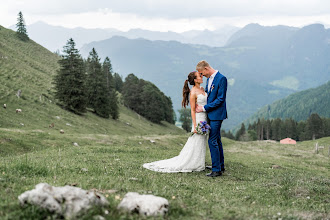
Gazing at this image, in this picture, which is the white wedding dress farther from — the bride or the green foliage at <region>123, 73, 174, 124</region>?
the green foliage at <region>123, 73, 174, 124</region>

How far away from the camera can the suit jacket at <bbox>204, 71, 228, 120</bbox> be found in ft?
40.7

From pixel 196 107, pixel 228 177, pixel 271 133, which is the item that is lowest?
pixel 271 133

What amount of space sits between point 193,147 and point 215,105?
2.23 meters

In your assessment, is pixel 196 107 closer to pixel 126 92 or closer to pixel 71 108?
pixel 71 108

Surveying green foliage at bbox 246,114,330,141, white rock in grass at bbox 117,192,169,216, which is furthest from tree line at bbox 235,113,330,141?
white rock in grass at bbox 117,192,169,216

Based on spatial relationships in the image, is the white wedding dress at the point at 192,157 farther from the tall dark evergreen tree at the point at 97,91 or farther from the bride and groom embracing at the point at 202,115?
the tall dark evergreen tree at the point at 97,91

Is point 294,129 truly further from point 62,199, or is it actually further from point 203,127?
point 62,199

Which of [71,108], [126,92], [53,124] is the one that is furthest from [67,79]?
[126,92]

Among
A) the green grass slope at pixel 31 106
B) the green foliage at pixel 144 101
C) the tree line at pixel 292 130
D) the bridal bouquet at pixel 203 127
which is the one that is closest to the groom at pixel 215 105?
the bridal bouquet at pixel 203 127

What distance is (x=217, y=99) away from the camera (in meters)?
12.4

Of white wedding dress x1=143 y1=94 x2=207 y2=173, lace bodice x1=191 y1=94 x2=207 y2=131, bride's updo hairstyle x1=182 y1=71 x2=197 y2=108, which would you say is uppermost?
bride's updo hairstyle x1=182 y1=71 x2=197 y2=108

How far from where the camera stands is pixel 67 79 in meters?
55.9

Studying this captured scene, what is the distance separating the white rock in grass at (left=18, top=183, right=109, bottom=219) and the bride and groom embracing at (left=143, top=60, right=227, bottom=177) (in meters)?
6.75

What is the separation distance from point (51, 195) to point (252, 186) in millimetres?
7452
